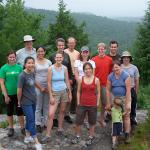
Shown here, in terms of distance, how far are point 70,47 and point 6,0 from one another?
20658 millimetres

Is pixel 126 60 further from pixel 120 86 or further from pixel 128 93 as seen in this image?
pixel 128 93

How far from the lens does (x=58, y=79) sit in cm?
804

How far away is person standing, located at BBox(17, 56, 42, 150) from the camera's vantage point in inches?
298

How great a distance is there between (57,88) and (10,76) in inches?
38.2

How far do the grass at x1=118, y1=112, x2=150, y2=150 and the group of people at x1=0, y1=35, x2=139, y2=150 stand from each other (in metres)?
0.19

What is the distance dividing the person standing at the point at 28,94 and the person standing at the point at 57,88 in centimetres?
39

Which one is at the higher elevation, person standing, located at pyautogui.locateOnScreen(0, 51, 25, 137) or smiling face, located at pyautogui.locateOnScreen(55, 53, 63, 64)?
smiling face, located at pyautogui.locateOnScreen(55, 53, 63, 64)

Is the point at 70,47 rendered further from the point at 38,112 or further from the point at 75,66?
the point at 38,112

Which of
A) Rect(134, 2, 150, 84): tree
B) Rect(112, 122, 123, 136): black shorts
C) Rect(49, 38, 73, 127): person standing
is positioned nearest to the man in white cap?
Rect(49, 38, 73, 127): person standing

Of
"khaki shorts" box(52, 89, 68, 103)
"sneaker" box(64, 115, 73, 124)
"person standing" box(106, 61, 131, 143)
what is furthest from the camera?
"sneaker" box(64, 115, 73, 124)

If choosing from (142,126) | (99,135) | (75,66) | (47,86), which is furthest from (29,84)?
(142,126)

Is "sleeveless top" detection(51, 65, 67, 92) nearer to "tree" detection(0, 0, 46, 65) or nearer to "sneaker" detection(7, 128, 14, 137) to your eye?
"sneaker" detection(7, 128, 14, 137)

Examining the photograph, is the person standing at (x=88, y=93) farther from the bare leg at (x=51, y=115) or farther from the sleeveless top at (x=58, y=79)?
the bare leg at (x=51, y=115)

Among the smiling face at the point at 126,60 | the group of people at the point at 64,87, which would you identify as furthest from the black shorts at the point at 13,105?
the smiling face at the point at 126,60
